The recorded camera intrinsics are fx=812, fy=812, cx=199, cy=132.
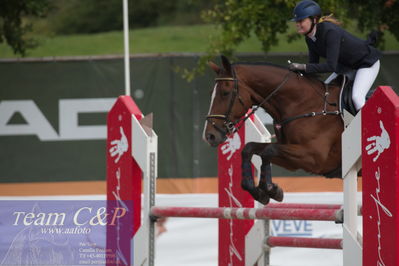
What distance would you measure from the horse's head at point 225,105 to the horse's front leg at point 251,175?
0.63 feet

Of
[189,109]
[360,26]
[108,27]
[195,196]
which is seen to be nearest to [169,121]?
[189,109]

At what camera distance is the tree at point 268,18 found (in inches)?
300

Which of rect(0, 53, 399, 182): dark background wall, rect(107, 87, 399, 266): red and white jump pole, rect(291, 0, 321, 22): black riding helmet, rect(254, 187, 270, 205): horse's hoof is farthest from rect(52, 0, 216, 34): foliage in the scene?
rect(254, 187, 270, 205): horse's hoof

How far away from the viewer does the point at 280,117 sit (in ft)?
17.2

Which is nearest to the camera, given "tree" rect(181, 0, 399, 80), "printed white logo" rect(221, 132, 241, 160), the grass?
"printed white logo" rect(221, 132, 241, 160)

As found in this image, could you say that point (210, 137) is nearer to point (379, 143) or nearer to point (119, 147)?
point (119, 147)

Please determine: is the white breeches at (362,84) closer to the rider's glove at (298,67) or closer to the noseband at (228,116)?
the rider's glove at (298,67)

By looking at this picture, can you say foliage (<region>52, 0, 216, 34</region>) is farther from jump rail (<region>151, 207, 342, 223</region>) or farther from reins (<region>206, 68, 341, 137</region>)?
jump rail (<region>151, 207, 342, 223</region>)

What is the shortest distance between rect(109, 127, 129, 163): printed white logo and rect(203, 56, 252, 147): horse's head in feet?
1.76

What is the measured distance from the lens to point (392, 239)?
156 inches

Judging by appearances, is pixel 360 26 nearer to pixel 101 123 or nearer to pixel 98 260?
pixel 101 123

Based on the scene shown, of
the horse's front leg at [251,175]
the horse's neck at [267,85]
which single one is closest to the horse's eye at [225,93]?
the horse's neck at [267,85]

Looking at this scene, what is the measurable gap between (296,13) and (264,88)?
0.51 meters

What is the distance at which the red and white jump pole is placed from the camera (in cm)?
401
